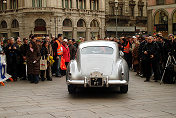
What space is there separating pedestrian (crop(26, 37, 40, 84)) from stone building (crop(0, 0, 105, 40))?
35050 millimetres

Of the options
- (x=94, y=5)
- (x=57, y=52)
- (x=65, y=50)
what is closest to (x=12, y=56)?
(x=57, y=52)

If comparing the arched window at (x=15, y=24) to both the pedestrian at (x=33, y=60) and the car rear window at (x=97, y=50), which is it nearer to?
the pedestrian at (x=33, y=60)

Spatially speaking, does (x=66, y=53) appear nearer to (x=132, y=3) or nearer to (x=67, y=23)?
(x=67, y=23)

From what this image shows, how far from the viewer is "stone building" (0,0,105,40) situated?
4766 cm

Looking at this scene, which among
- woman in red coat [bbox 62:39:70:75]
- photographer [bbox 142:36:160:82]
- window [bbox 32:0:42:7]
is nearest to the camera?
photographer [bbox 142:36:160:82]

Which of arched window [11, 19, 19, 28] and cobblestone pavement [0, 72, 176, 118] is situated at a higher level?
arched window [11, 19, 19, 28]

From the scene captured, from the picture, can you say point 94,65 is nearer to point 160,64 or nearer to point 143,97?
point 143,97

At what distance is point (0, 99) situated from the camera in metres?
8.91

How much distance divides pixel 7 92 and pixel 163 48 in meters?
6.52

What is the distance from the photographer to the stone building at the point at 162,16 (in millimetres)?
36906

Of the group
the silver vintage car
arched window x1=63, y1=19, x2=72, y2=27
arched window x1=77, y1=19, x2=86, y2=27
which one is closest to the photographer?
the silver vintage car

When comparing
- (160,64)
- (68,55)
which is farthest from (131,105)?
(68,55)

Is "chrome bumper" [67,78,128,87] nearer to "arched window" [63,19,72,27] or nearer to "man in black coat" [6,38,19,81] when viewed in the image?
"man in black coat" [6,38,19,81]

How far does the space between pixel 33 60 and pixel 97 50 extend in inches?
147
